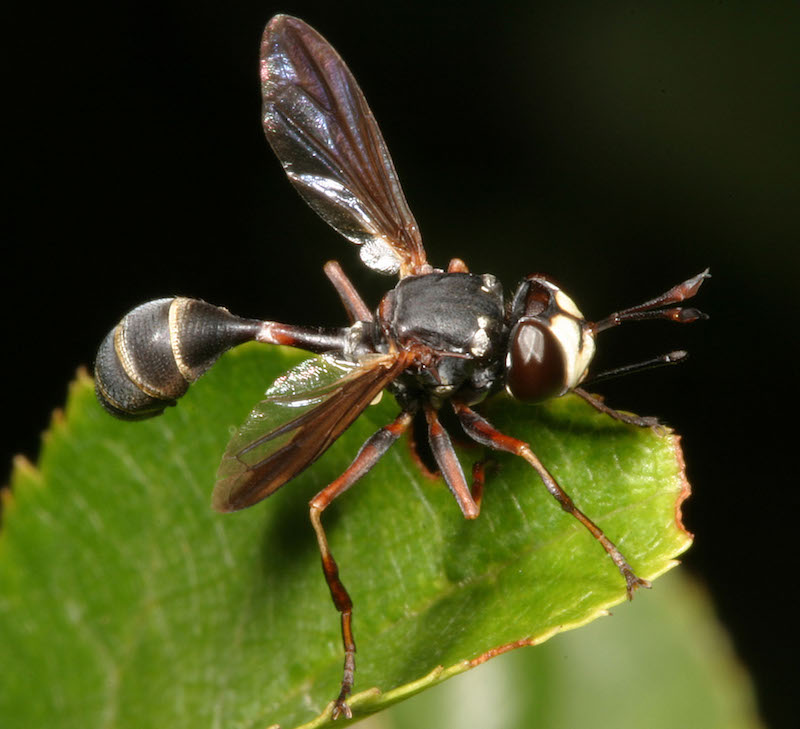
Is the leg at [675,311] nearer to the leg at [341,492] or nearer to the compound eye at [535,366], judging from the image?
the compound eye at [535,366]

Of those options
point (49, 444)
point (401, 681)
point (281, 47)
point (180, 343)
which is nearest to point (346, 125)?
point (281, 47)

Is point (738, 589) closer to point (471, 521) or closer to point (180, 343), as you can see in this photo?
point (471, 521)

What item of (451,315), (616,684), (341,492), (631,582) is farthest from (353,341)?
(631,582)

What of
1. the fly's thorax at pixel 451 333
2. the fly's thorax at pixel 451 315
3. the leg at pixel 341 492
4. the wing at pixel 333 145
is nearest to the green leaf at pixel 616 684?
the leg at pixel 341 492

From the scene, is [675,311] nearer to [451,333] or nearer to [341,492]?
[451,333]

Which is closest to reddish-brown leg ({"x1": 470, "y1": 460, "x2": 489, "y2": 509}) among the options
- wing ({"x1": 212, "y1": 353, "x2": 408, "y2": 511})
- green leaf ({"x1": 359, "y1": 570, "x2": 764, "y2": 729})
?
wing ({"x1": 212, "y1": 353, "x2": 408, "y2": 511})

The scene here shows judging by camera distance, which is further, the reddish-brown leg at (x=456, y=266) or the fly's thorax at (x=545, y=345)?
the reddish-brown leg at (x=456, y=266)

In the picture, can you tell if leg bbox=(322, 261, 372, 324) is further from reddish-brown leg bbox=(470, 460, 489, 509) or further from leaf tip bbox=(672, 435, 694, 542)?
leaf tip bbox=(672, 435, 694, 542)
